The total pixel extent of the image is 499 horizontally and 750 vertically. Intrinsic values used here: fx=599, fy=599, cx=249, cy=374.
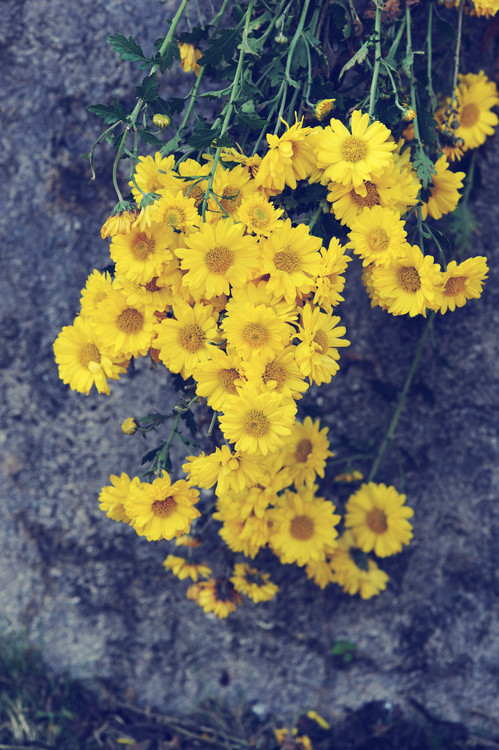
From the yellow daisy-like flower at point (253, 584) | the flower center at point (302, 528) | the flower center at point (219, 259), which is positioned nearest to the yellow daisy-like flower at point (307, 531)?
the flower center at point (302, 528)

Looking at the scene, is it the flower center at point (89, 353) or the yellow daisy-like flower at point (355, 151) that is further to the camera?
the flower center at point (89, 353)

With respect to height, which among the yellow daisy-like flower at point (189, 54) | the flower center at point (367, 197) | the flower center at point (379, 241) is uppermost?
the yellow daisy-like flower at point (189, 54)

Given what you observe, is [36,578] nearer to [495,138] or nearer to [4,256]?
[4,256]

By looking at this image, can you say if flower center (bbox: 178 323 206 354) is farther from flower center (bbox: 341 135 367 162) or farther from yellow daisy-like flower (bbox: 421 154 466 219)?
yellow daisy-like flower (bbox: 421 154 466 219)

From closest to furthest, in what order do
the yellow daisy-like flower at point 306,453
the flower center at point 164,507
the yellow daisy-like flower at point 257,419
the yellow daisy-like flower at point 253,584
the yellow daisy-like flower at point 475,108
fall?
the yellow daisy-like flower at point 257,419 → the flower center at point 164,507 → the yellow daisy-like flower at point 306,453 → the yellow daisy-like flower at point 475,108 → the yellow daisy-like flower at point 253,584

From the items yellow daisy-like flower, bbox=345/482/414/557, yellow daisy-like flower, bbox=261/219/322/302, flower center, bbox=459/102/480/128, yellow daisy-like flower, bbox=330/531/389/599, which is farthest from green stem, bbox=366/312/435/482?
yellow daisy-like flower, bbox=261/219/322/302

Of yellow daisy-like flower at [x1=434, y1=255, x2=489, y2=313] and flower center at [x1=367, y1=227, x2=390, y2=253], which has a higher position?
flower center at [x1=367, y1=227, x2=390, y2=253]

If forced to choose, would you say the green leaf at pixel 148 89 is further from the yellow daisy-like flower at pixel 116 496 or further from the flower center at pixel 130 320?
the yellow daisy-like flower at pixel 116 496
